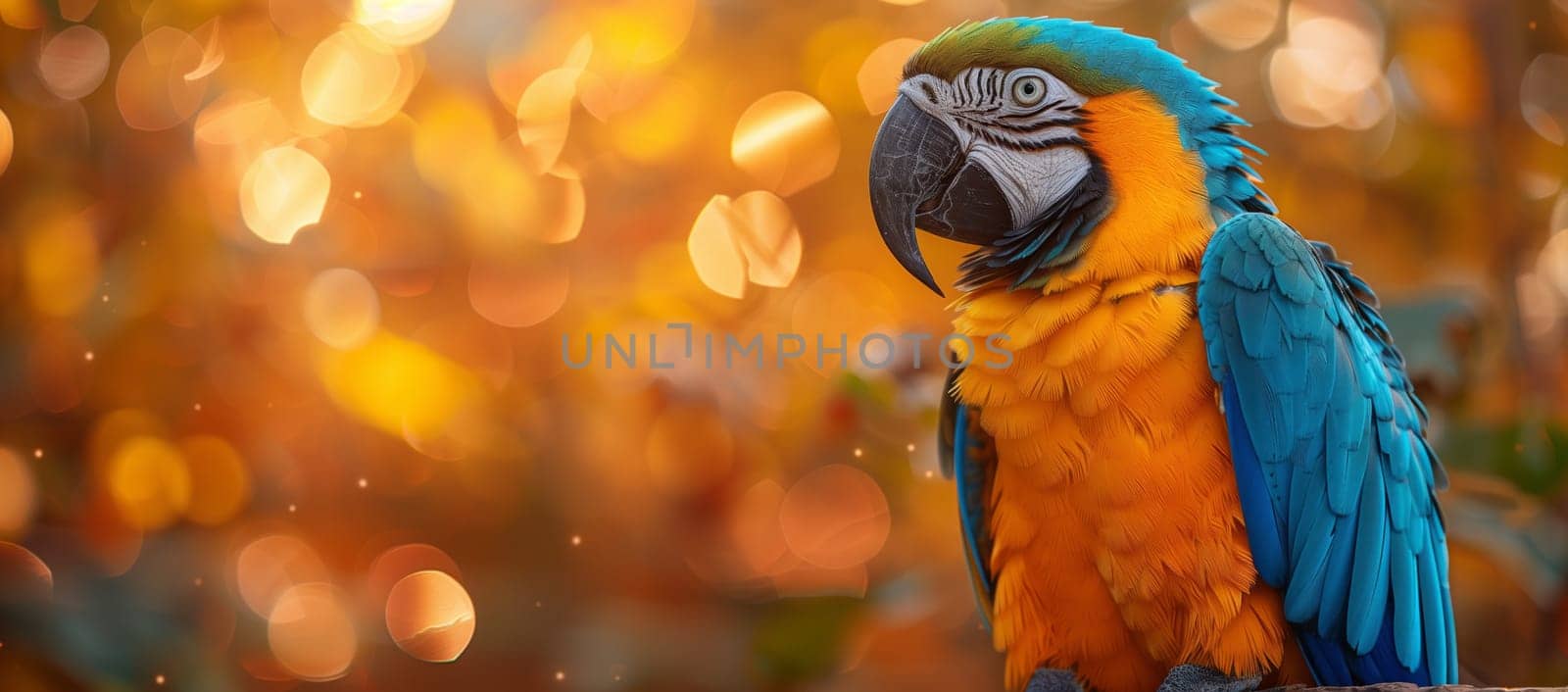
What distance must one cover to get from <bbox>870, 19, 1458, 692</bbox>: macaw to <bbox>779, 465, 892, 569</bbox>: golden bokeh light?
100cm

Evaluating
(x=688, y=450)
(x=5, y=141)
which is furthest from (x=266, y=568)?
(x=5, y=141)

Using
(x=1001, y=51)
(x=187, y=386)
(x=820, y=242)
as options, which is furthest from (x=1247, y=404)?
(x=187, y=386)

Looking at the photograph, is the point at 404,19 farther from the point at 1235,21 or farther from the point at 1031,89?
the point at 1235,21

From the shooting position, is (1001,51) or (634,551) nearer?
(1001,51)

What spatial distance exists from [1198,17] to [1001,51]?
3.86ft

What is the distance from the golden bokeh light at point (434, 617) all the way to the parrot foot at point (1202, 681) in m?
1.49

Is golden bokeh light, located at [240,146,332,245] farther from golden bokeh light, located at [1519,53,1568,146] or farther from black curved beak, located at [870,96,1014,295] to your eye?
golden bokeh light, located at [1519,53,1568,146]

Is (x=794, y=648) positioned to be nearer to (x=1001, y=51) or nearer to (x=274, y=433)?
(x=274, y=433)

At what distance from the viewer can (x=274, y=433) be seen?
2.05 metres

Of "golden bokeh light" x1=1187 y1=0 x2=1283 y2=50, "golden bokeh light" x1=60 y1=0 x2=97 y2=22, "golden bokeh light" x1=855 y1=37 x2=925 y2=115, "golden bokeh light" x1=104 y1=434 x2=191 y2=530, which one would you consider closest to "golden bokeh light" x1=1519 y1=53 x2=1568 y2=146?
"golden bokeh light" x1=1187 y1=0 x2=1283 y2=50

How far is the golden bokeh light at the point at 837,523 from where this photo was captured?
206cm

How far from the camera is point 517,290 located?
6.70 feet

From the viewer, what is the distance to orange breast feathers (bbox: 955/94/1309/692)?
95 centimetres

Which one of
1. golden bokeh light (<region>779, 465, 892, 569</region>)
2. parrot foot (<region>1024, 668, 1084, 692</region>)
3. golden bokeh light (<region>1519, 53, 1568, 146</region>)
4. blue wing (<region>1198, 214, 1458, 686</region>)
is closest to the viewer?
blue wing (<region>1198, 214, 1458, 686</region>)
